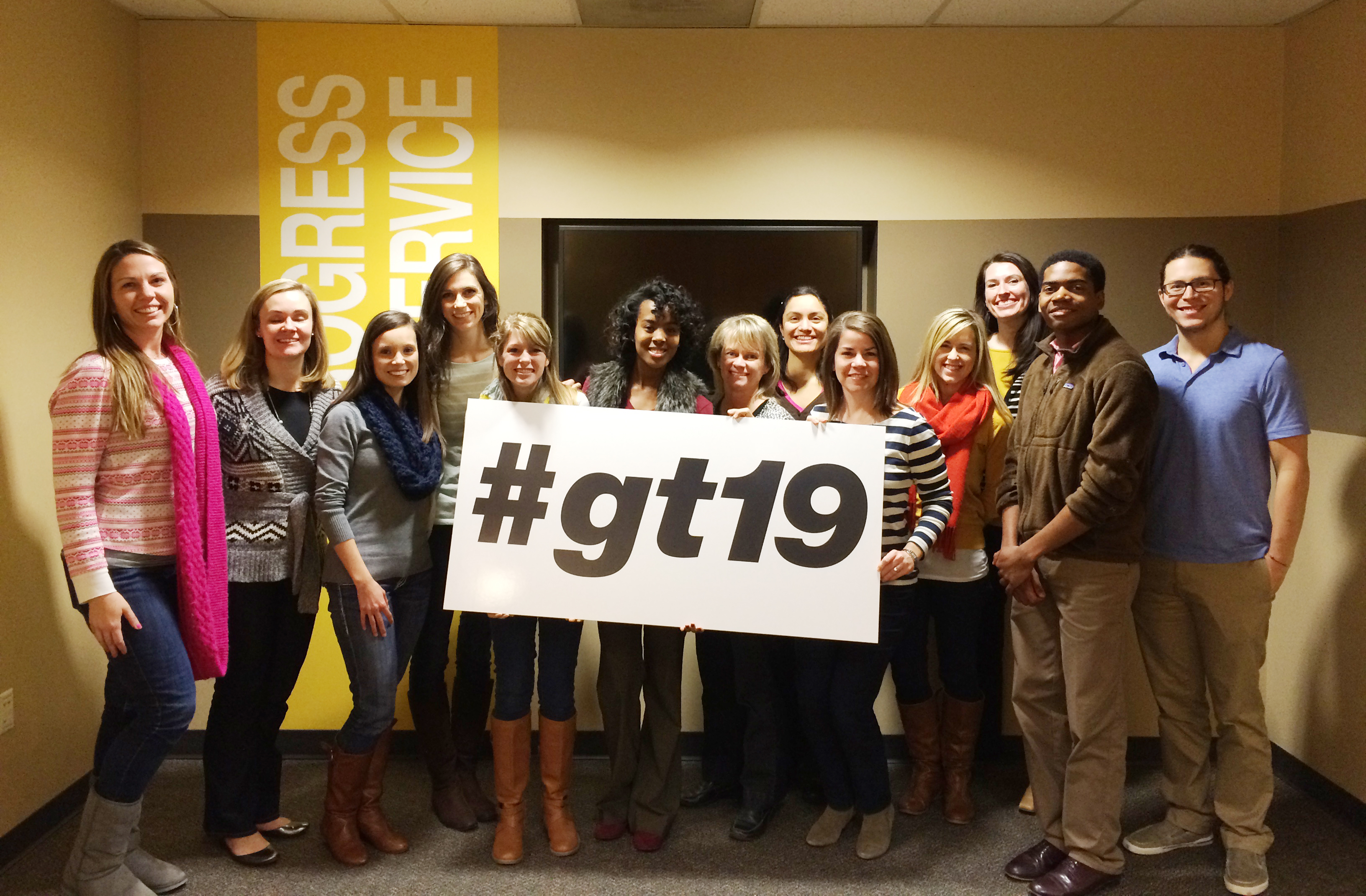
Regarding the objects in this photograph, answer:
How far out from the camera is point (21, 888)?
8.07 feet

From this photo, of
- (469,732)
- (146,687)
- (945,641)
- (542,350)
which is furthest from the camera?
A: (469,732)


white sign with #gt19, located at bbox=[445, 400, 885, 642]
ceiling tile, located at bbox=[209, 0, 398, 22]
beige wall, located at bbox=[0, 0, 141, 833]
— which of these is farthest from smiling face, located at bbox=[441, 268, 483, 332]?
beige wall, located at bbox=[0, 0, 141, 833]

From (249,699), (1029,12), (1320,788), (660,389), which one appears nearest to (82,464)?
(249,699)

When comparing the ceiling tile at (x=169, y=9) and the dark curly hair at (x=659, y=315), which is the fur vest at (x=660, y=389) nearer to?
the dark curly hair at (x=659, y=315)

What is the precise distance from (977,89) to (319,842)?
344cm

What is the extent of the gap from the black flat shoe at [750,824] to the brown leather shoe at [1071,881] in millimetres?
788

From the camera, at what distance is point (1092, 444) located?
2309 millimetres

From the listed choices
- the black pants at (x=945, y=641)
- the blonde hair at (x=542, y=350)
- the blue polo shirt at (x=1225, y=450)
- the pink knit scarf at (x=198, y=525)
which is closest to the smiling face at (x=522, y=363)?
the blonde hair at (x=542, y=350)

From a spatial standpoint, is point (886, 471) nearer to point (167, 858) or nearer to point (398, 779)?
point (398, 779)

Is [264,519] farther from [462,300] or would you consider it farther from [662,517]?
[662,517]

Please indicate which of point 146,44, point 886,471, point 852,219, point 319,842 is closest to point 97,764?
point 319,842

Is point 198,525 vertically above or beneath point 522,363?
beneath

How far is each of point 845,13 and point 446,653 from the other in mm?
2584

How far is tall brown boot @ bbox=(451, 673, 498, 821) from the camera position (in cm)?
291
